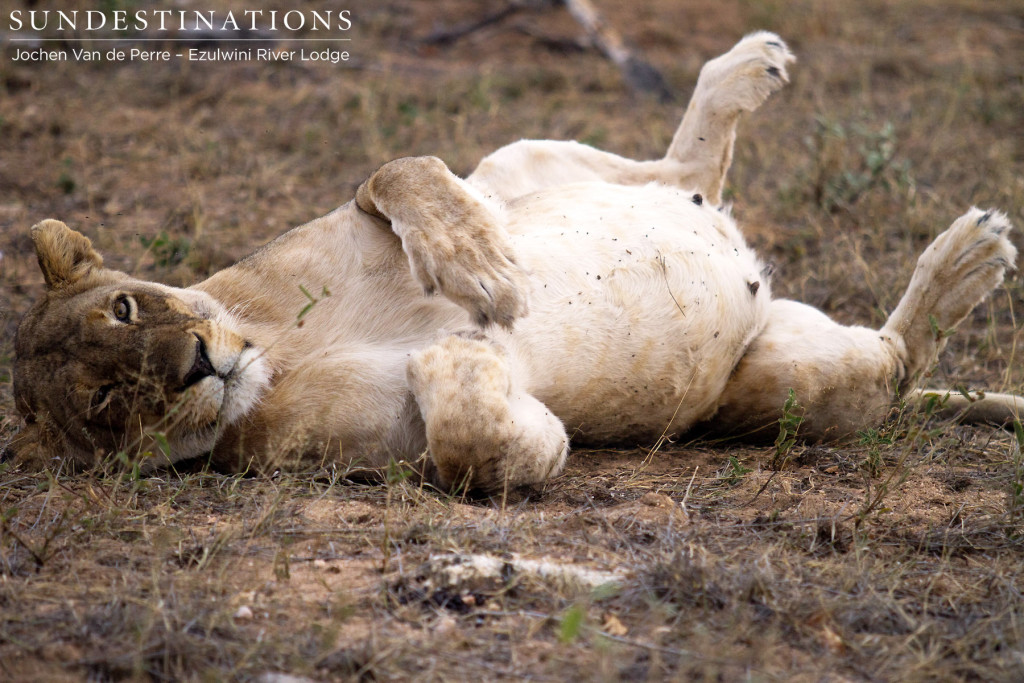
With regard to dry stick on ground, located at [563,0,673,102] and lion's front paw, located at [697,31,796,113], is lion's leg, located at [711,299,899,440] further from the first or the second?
dry stick on ground, located at [563,0,673,102]

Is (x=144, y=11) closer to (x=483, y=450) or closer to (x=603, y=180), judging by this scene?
(x=603, y=180)

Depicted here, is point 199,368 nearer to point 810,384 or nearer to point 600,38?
point 810,384

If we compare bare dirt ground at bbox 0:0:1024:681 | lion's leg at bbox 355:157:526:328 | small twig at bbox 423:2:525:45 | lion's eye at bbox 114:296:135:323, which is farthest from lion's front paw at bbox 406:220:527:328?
small twig at bbox 423:2:525:45

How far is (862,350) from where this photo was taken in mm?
3527

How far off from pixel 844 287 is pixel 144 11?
6.78 m

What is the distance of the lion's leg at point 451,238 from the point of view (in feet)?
9.25

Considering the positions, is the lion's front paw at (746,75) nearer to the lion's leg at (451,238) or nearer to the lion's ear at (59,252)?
the lion's leg at (451,238)

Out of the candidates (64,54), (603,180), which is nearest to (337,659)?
(603,180)

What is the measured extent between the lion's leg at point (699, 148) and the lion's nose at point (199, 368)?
1.64 metres

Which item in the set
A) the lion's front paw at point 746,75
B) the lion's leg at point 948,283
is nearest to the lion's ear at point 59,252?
the lion's front paw at point 746,75

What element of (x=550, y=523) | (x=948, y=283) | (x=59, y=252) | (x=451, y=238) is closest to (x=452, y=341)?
(x=451, y=238)

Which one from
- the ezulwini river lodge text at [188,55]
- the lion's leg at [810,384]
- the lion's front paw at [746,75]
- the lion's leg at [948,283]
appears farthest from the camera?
the ezulwini river lodge text at [188,55]

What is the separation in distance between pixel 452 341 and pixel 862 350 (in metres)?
1.61

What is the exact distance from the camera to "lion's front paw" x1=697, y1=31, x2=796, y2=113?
4281 mm
